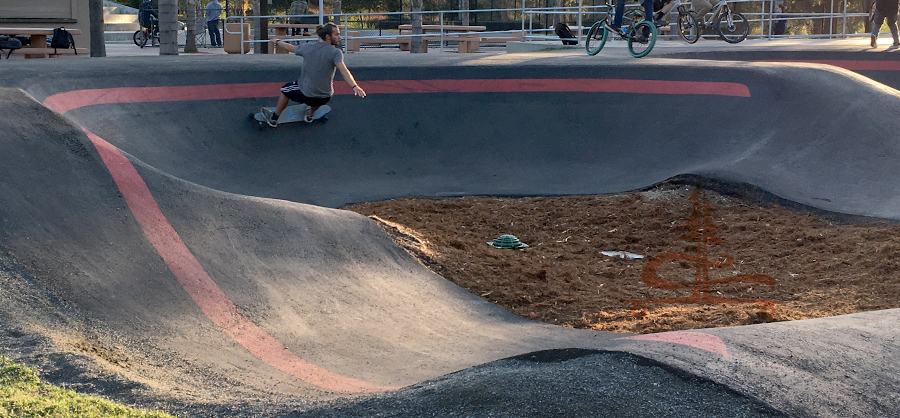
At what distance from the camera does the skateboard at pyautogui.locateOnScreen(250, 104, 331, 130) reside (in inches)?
410

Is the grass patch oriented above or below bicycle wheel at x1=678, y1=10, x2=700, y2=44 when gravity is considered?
below

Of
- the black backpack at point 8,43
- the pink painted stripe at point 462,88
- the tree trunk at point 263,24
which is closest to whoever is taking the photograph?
the pink painted stripe at point 462,88

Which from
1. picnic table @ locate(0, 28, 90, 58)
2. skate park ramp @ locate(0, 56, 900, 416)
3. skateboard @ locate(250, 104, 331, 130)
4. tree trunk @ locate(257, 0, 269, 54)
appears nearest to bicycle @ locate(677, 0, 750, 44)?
skate park ramp @ locate(0, 56, 900, 416)

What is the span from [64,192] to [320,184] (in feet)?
15.4

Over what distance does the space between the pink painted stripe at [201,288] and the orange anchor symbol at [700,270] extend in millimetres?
2869

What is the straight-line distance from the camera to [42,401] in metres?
2.80

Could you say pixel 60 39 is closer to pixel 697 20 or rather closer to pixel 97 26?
pixel 97 26

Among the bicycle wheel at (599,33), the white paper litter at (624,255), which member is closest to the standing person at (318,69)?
the white paper litter at (624,255)

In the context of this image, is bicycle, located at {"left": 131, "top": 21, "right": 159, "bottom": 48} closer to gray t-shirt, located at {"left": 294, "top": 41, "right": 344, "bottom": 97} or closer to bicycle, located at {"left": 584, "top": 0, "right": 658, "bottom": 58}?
bicycle, located at {"left": 584, "top": 0, "right": 658, "bottom": 58}

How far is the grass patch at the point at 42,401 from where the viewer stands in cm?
271

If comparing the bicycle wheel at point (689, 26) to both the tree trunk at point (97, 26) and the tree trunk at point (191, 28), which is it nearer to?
the tree trunk at point (97, 26)

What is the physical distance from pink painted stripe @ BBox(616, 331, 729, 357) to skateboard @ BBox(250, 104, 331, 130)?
7.69 metres

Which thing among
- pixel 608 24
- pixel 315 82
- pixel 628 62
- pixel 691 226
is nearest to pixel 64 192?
pixel 315 82

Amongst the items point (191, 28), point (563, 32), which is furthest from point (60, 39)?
point (563, 32)
